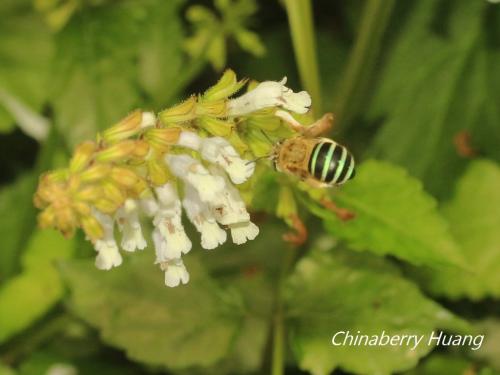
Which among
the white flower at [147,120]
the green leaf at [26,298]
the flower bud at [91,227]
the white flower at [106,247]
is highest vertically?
the white flower at [147,120]

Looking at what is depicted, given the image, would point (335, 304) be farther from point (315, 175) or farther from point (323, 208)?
point (315, 175)

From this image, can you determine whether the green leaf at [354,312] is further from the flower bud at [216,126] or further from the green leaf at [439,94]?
the flower bud at [216,126]

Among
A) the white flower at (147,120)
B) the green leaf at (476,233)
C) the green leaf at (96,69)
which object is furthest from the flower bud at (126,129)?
the green leaf at (476,233)

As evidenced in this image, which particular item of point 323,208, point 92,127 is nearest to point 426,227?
point 323,208

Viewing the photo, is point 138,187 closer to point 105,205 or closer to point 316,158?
point 105,205

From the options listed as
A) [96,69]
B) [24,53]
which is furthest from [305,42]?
[24,53]
